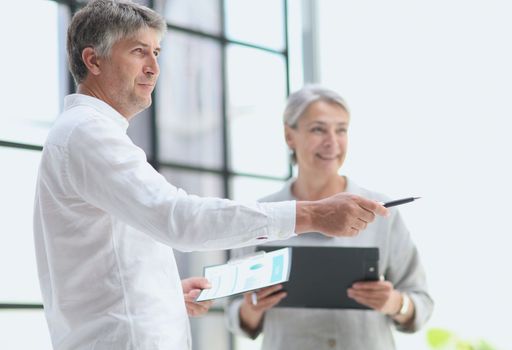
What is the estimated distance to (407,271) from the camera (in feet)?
9.26

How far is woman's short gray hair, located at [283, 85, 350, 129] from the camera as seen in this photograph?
2959mm

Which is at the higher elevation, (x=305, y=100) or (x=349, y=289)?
(x=305, y=100)

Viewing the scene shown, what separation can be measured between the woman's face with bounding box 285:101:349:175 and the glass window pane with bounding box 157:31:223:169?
3.20ft

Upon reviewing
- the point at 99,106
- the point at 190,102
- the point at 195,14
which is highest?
the point at 195,14

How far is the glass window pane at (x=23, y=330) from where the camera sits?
122 inches

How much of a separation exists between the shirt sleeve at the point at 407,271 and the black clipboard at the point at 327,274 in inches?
8.1

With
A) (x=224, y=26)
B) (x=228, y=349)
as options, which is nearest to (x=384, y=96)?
(x=224, y=26)

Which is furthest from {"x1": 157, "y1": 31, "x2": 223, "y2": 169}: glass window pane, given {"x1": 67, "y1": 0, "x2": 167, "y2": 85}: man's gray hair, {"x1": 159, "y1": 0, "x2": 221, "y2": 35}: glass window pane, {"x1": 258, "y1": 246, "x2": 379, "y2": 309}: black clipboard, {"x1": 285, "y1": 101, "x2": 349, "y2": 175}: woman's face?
{"x1": 67, "y1": 0, "x2": 167, "y2": 85}: man's gray hair

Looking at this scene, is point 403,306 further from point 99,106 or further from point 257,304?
point 99,106

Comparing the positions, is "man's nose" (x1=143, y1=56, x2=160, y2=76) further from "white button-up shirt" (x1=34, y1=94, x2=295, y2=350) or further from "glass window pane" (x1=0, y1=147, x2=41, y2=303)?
"glass window pane" (x1=0, y1=147, x2=41, y2=303)

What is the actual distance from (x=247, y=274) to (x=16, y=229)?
1.43m

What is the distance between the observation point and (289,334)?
8.84 feet

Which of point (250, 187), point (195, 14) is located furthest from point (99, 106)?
point (250, 187)

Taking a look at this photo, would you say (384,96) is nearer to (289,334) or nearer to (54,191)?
(289,334)
